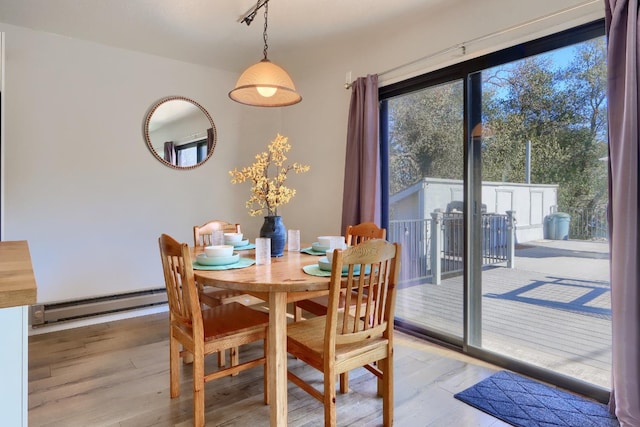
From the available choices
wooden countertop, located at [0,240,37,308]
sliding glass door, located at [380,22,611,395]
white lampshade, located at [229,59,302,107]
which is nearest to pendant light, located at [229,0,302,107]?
white lampshade, located at [229,59,302,107]

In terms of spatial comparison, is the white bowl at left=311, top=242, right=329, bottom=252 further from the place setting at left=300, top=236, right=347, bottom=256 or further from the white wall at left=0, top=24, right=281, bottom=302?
the white wall at left=0, top=24, right=281, bottom=302

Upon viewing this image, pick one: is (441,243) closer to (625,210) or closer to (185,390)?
(625,210)

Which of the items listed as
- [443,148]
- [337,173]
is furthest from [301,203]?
[443,148]

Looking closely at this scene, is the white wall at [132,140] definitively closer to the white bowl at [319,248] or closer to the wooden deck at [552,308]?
the white bowl at [319,248]

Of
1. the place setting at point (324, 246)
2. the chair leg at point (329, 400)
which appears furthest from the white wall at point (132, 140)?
the chair leg at point (329, 400)

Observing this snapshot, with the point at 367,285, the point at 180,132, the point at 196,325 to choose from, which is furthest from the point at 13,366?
the point at 180,132

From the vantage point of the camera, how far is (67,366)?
7.80 ft

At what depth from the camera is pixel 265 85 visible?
6.47 ft

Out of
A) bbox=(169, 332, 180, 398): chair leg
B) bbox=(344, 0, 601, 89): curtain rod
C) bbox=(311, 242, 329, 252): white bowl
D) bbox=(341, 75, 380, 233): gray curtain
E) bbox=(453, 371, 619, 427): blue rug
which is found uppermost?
bbox=(344, 0, 601, 89): curtain rod

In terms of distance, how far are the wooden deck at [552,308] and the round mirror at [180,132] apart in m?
2.79

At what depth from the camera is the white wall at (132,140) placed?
2840mm

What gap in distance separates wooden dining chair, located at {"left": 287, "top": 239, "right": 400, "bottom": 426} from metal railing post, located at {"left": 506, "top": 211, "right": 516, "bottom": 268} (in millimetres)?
1142

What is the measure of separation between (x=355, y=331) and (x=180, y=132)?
115 inches

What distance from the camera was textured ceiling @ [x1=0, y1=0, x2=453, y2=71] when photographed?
250cm
